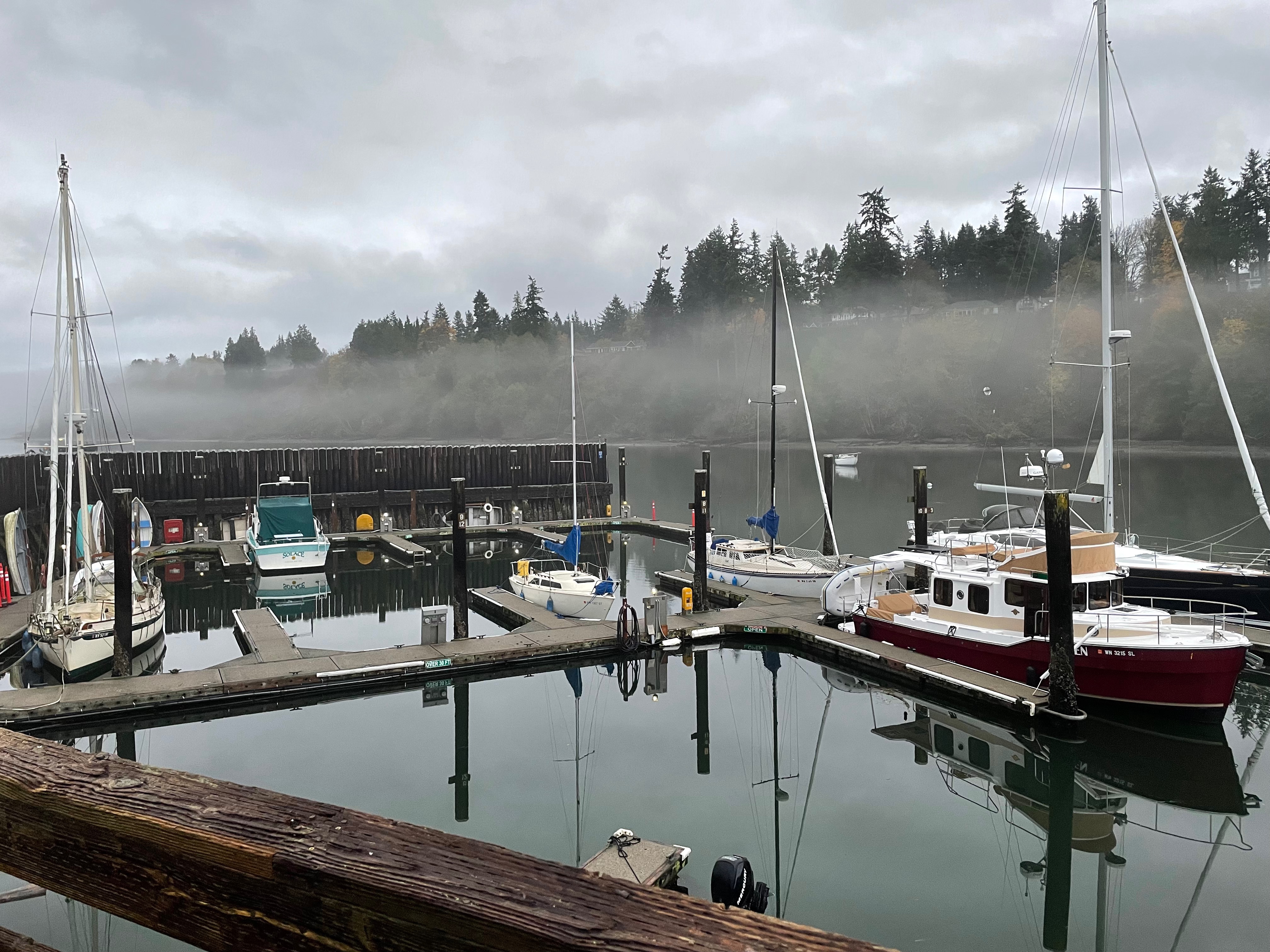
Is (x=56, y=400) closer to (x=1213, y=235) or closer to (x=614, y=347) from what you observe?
(x=1213, y=235)

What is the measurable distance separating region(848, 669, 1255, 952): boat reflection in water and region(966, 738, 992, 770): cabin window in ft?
0.07

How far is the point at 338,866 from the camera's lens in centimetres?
175

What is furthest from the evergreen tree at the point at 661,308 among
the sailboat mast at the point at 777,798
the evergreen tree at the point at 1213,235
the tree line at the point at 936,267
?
the sailboat mast at the point at 777,798

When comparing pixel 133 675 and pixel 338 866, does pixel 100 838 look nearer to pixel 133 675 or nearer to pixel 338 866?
pixel 338 866

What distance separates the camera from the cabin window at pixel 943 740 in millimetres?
17000

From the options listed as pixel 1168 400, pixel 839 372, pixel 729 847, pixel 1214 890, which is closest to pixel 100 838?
pixel 729 847

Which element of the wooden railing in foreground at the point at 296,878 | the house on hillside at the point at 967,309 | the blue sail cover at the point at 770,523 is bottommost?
the blue sail cover at the point at 770,523

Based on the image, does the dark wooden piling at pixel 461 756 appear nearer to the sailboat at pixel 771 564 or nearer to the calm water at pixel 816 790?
the calm water at pixel 816 790

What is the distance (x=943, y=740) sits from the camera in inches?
690

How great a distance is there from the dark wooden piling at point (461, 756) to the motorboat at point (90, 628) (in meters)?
7.85

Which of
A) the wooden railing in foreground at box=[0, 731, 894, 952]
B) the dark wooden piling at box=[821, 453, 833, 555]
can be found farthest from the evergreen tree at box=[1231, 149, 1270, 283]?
the wooden railing in foreground at box=[0, 731, 894, 952]

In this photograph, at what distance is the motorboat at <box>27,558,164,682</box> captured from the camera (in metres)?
19.4

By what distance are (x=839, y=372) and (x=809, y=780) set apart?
136m

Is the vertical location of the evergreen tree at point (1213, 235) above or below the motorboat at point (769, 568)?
above
